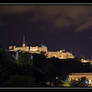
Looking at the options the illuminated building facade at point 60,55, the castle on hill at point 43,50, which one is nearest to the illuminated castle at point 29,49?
the castle on hill at point 43,50

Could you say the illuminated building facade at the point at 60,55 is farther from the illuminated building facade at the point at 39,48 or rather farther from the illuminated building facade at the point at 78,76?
the illuminated building facade at the point at 78,76

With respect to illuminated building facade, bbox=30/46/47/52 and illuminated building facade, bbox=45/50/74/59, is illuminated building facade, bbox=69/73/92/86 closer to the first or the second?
illuminated building facade, bbox=45/50/74/59

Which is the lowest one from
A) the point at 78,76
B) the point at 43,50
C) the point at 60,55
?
the point at 78,76

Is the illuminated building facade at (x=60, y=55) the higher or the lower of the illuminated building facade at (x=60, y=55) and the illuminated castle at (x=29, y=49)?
the lower

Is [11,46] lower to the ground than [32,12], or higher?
lower

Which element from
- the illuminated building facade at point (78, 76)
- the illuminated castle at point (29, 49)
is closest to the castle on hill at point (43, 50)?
the illuminated castle at point (29, 49)

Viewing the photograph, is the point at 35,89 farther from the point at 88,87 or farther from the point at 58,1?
the point at 58,1

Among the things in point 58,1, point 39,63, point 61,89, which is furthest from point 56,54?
point 58,1

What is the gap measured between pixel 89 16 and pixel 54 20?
128cm

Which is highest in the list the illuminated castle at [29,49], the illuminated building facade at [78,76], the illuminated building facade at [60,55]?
the illuminated castle at [29,49]

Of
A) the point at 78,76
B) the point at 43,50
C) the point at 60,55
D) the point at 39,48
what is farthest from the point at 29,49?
the point at 78,76

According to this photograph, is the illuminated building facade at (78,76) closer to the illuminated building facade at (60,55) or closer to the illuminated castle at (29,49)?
the illuminated building facade at (60,55)

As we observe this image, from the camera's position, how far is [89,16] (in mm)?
10359

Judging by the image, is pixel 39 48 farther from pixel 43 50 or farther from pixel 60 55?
pixel 60 55
